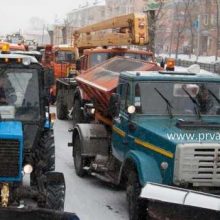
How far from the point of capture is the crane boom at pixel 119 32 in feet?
49.7

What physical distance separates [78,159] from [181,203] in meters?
4.74

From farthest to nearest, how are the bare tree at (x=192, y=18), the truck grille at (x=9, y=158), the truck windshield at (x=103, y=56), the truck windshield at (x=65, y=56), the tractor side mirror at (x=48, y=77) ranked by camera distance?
the bare tree at (x=192, y=18)
the truck windshield at (x=65, y=56)
the truck windshield at (x=103, y=56)
the tractor side mirror at (x=48, y=77)
the truck grille at (x=9, y=158)

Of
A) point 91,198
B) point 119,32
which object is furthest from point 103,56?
point 91,198

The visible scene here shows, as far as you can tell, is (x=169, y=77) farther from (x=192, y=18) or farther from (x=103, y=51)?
(x=192, y=18)

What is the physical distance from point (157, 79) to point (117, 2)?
92.2 meters

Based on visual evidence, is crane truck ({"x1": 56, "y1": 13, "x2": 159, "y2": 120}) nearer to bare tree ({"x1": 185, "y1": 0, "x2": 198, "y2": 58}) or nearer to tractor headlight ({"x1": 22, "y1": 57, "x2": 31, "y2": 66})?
tractor headlight ({"x1": 22, "y1": 57, "x2": 31, "y2": 66})

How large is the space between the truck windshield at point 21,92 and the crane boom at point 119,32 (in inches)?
300

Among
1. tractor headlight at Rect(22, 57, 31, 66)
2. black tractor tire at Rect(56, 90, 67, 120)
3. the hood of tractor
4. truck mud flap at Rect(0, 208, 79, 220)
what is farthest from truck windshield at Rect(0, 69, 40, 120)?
black tractor tire at Rect(56, 90, 67, 120)

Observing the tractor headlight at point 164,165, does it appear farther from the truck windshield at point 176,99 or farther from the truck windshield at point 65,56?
the truck windshield at point 65,56

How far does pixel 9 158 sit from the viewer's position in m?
6.71

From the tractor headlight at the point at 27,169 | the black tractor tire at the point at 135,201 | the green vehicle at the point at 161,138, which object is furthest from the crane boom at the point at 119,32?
the tractor headlight at the point at 27,169

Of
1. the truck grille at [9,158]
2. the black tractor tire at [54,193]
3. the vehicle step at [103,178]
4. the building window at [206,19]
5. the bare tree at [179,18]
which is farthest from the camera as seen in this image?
the building window at [206,19]

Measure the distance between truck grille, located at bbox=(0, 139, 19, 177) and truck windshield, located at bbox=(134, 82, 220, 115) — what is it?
2.24 m

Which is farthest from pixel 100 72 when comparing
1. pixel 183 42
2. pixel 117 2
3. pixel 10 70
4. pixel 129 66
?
pixel 117 2
